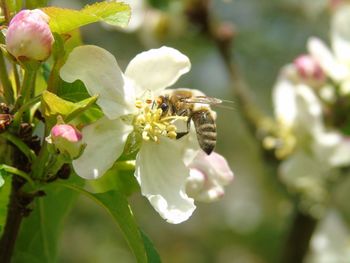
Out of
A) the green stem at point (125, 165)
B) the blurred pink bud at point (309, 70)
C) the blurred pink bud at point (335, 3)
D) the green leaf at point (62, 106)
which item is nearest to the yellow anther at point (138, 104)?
the green stem at point (125, 165)

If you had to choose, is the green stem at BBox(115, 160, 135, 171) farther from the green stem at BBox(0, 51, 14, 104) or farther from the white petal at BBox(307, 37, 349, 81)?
the white petal at BBox(307, 37, 349, 81)

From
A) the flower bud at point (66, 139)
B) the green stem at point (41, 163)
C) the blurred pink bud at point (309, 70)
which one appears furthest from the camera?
the blurred pink bud at point (309, 70)

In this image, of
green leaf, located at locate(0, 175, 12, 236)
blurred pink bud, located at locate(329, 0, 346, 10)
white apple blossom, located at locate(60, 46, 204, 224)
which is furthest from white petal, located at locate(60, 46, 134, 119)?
blurred pink bud, located at locate(329, 0, 346, 10)

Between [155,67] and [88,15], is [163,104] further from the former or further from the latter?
[88,15]

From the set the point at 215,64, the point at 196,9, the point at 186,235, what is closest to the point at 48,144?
the point at 196,9

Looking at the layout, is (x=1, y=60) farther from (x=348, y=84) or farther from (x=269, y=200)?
(x=269, y=200)

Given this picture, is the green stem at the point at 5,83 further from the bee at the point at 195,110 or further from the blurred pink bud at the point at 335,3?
the blurred pink bud at the point at 335,3

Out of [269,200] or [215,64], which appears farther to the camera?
[215,64]
